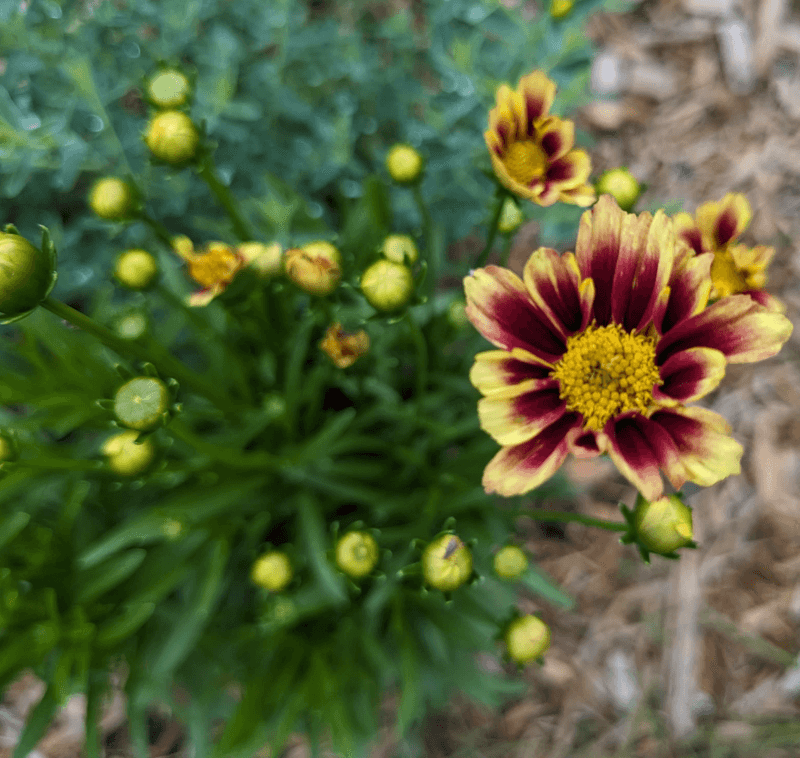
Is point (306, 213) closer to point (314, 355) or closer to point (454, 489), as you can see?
point (314, 355)

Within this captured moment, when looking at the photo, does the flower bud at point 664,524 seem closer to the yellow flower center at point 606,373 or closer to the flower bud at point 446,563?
the yellow flower center at point 606,373

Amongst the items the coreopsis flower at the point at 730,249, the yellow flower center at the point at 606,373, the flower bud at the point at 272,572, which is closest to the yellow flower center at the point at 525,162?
the coreopsis flower at the point at 730,249

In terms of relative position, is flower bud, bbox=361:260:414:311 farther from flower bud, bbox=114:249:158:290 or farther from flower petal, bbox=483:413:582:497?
flower bud, bbox=114:249:158:290

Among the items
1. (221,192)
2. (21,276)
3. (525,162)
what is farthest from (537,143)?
(21,276)

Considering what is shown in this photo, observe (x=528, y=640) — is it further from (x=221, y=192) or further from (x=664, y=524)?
(x=221, y=192)

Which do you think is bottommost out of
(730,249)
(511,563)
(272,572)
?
(272,572)

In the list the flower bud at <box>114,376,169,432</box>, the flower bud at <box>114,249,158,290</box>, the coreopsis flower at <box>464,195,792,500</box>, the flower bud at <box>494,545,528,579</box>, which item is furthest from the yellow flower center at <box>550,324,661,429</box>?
the flower bud at <box>114,249,158,290</box>
